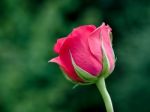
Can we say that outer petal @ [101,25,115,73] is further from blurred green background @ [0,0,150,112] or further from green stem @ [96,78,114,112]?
blurred green background @ [0,0,150,112]

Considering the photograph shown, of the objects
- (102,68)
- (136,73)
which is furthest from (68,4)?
(102,68)

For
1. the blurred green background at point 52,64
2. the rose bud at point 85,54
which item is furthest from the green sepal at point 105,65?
the blurred green background at point 52,64

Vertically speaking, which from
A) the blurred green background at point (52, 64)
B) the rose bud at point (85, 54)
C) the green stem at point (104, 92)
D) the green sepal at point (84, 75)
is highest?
the blurred green background at point (52, 64)

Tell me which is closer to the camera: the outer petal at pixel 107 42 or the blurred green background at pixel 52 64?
the outer petal at pixel 107 42

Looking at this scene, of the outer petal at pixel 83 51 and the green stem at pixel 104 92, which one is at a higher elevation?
the outer petal at pixel 83 51

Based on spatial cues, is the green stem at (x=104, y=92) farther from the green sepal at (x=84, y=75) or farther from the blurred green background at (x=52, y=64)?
the blurred green background at (x=52, y=64)

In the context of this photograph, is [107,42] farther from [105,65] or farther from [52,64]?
[52,64]

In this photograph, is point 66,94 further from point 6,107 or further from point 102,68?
point 102,68

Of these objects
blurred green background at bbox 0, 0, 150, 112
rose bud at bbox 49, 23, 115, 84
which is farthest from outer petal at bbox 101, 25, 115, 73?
blurred green background at bbox 0, 0, 150, 112
